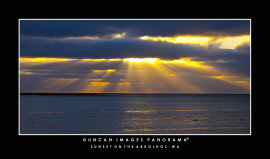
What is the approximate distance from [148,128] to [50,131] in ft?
48.5

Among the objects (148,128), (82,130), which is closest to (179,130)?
(148,128)

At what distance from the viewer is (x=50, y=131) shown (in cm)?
4409
